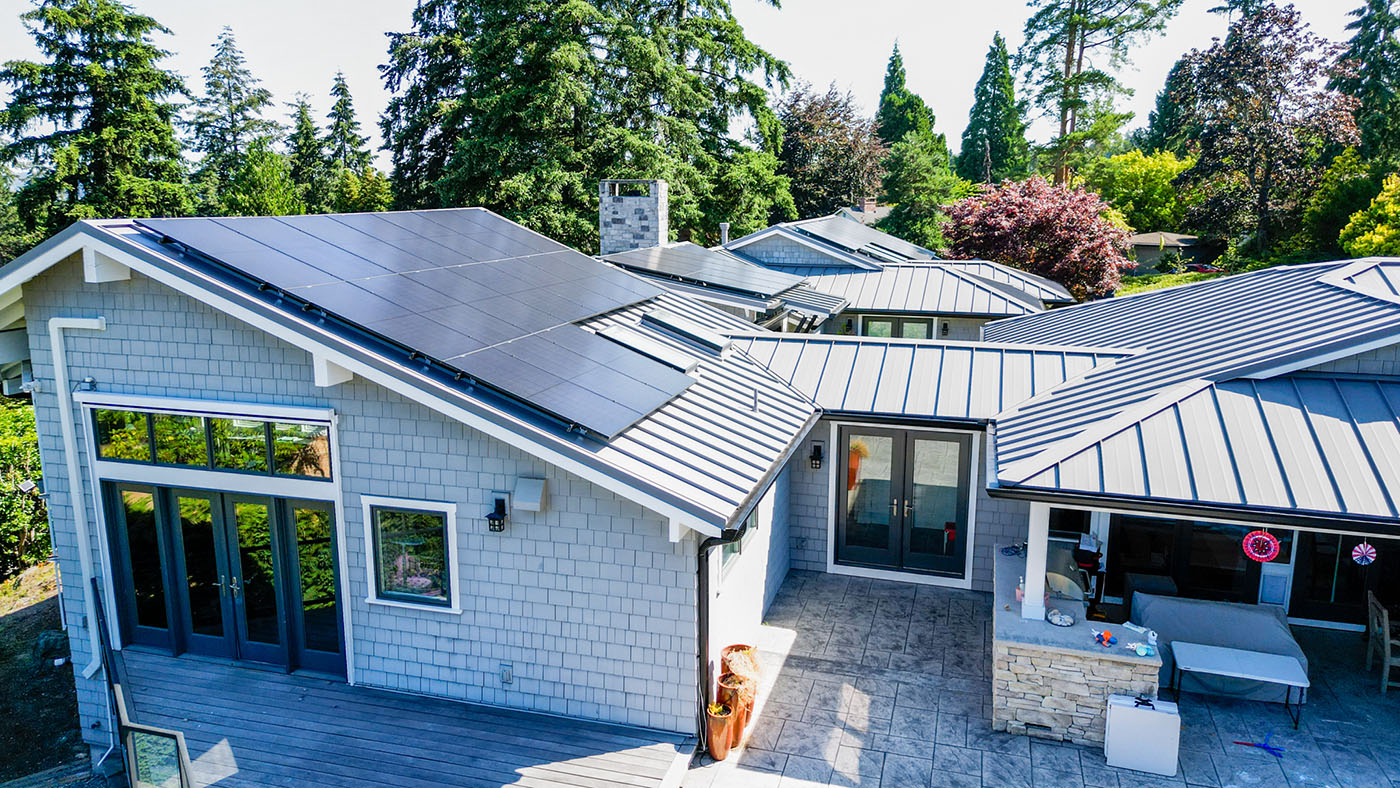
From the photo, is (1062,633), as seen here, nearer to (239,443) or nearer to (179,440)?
(239,443)

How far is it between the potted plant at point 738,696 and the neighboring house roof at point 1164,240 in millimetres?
41186

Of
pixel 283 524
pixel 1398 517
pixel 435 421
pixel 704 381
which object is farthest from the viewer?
pixel 704 381

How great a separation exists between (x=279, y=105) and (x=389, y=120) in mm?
24360

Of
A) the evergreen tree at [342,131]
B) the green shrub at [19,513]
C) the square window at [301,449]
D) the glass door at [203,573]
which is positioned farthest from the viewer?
the evergreen tree at [342,131]

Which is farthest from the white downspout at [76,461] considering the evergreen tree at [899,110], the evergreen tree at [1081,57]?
the evergreen tree at [899,110]

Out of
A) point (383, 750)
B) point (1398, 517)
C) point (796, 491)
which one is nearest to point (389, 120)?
point (796, 491)

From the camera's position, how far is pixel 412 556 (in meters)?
8.24

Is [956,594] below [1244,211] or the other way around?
below

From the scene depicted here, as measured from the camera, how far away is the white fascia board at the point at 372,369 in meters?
6.95

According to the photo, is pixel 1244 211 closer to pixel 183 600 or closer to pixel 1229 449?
pixel 1229 449

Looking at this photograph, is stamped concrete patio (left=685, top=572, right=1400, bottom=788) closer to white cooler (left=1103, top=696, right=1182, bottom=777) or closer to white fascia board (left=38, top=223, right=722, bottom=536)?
white cooler (left=1103, top=696, right=1182, bottom=777)

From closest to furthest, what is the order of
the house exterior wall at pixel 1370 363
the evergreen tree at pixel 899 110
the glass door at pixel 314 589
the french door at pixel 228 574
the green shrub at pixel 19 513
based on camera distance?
1. the glass door at pixel 314 589
2. the french door at pixel 228 574
3. the house exterior wall at pixel 1370 363
4. the green shrub at pixel 19 513
5. the evergreen tree at pixel 899 110

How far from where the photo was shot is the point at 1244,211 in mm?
36594

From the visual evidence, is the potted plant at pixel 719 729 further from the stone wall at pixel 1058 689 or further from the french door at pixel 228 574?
the french door at pixel 228 574
